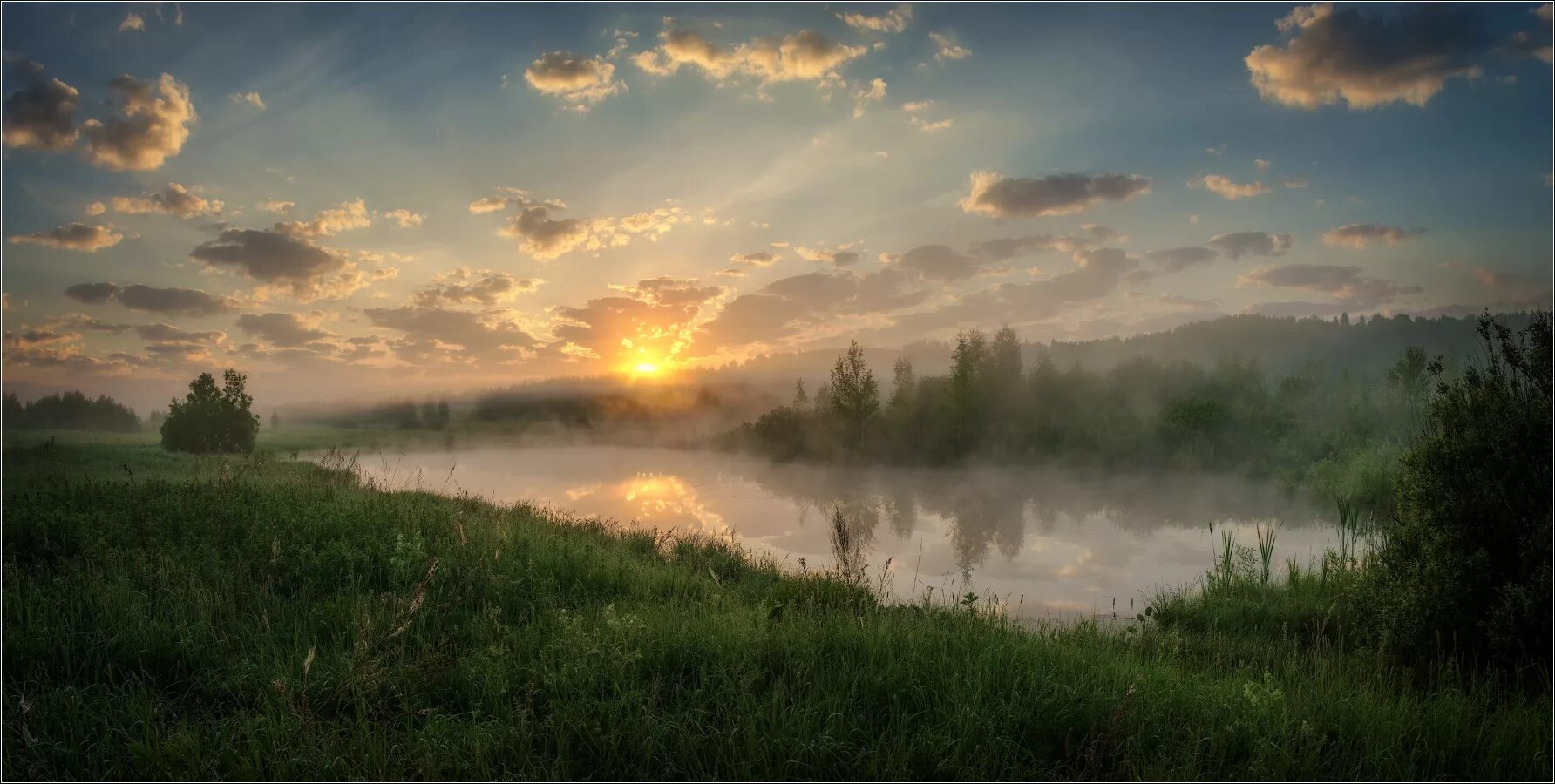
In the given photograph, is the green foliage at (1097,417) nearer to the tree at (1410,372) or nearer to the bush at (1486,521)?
the tree at (1410,372)

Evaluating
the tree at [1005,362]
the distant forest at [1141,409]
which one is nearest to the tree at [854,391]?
the distant forest at [1141,409]

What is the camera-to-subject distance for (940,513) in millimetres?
24094

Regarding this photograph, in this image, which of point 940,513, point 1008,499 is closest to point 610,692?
point 940,513

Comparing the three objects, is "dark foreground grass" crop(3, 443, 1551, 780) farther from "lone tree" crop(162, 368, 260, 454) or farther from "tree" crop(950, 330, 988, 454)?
"tree" crop(950, 330, 988, 454)

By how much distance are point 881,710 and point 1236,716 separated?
242 cm

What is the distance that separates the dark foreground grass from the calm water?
339 cm

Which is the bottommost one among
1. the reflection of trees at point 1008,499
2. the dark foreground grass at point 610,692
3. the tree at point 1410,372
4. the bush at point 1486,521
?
the reflection of trees at point 1008,499

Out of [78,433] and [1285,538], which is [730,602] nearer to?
[78,433]

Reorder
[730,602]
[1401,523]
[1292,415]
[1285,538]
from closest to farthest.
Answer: [1401,523] < [730,602] < [1285,538] < [1292,415]

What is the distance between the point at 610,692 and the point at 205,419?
20.7m

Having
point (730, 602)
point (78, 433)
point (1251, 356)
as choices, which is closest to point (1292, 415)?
point (1251, 356)

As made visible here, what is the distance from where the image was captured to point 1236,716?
5.00m

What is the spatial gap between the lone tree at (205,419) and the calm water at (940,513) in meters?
4.70

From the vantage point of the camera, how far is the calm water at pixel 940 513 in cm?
1419
